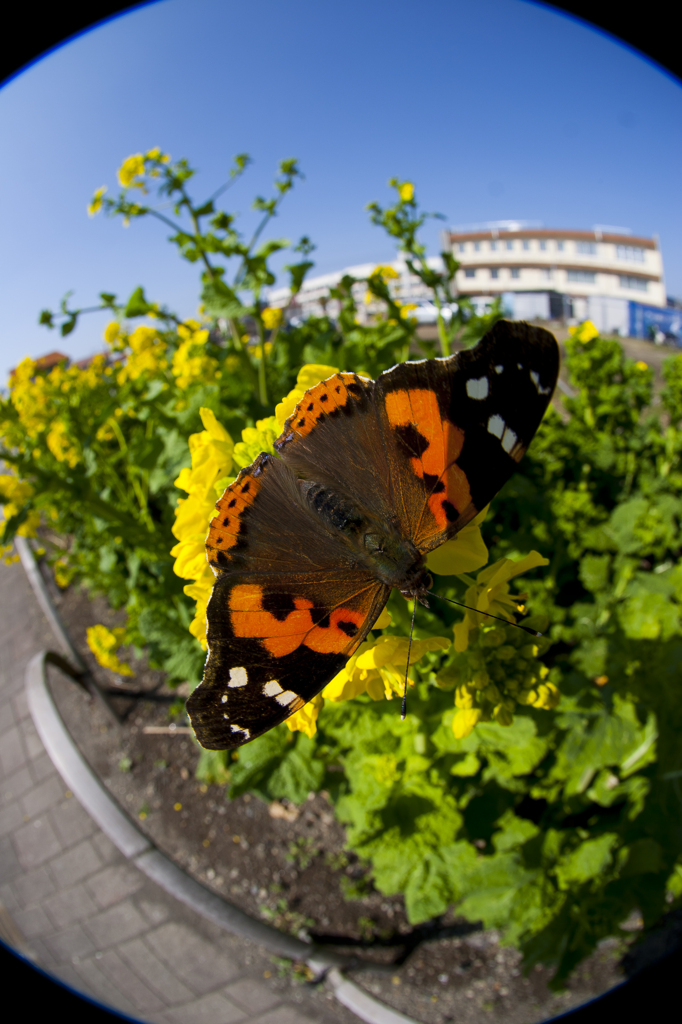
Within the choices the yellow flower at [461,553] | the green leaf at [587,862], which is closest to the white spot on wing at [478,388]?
the yellow flower at [461,553]

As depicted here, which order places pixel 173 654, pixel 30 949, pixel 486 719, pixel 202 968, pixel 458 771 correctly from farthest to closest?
pixel 30 949 → pixel 202 968 → pixel 173 654 → pixel 458 771 → pixel 486 719

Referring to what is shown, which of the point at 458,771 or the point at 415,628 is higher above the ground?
the point at 415,628

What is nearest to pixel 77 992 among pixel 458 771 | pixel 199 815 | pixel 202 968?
pixel 202 968

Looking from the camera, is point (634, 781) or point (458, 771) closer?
point (458, 771)

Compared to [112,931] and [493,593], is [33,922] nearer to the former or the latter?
[112,931]

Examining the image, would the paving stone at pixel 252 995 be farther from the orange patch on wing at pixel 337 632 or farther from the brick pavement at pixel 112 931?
the orange patch on wing at pixel 337 632

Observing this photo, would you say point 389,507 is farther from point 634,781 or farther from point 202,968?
point 202,968

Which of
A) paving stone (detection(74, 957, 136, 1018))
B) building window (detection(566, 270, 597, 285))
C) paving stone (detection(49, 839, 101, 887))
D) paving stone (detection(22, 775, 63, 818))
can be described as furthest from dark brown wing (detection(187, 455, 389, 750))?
building window (detection(566, 270, 597, 285))

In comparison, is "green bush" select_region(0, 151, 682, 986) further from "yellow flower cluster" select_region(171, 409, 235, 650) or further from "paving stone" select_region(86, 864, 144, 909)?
"paving stone" select_region(86, 864, 144, 909)

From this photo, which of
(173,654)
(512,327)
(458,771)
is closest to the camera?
(512,327)
